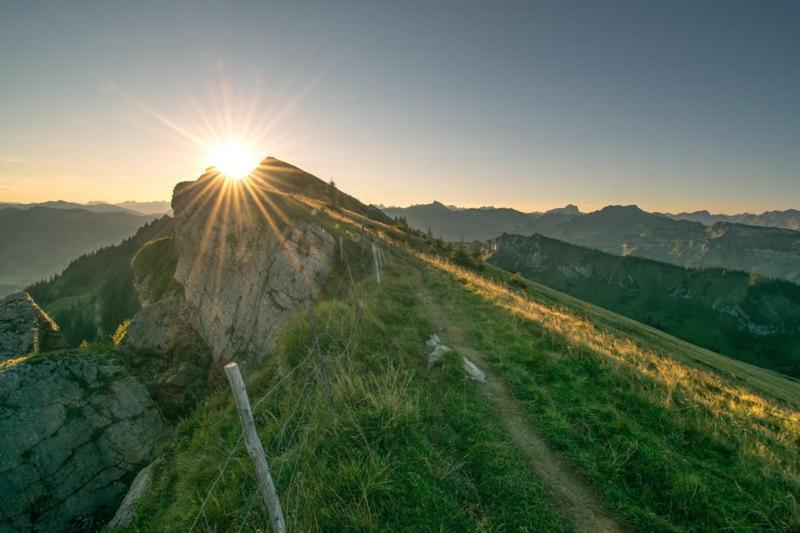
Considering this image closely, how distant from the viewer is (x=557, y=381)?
1009 cm

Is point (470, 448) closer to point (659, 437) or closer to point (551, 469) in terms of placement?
point (551, 469)

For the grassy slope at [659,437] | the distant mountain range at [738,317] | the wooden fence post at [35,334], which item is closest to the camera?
the grassy slope at [659,437]

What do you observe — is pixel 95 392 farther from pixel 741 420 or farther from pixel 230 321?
pixel 741 420

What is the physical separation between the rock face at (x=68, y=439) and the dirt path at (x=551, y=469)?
811 inches

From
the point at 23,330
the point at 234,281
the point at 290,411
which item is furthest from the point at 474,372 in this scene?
the point at 23,330

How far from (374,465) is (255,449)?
1.95m

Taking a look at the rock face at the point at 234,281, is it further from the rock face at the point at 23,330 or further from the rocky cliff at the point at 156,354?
the rock face at the point at 23,330

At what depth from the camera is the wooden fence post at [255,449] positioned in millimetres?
4324

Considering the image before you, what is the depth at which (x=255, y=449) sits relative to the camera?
14.4 feet

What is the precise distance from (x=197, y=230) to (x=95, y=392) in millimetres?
22182

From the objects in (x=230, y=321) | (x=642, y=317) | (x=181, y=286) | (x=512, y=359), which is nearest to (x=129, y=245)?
(x=181, y=286)

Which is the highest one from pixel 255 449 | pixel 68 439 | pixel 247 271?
pixel 255 449

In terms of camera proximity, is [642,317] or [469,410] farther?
[642,317]

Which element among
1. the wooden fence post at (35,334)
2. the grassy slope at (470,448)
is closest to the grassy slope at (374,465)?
the grassy slope at (470,448)
